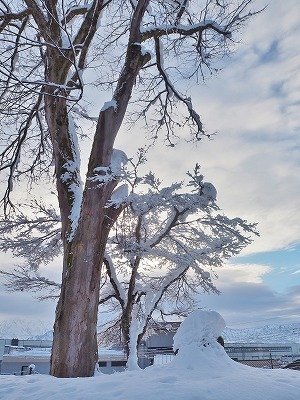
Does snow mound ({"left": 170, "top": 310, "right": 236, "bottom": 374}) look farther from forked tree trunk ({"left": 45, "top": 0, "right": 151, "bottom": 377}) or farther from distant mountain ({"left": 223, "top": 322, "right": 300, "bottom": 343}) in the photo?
distant mountain ({"left": 223, "top": 322, "right": 300, "bottom": 343})

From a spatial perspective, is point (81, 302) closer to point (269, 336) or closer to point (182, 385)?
point (182, 385)

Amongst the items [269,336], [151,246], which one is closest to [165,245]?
[151,246]

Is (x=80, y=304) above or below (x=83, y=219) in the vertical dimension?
below

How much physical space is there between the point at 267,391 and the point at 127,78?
20.2 ft

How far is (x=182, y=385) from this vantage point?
333cm

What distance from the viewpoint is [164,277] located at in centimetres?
949

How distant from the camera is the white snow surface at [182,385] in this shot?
2998 mm

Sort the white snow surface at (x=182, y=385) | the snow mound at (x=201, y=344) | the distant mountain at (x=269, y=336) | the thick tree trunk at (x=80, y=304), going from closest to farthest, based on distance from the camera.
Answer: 1. the white snow surface at (x=182, y=385)
2. the snow mound at (x=201, y=344)
3. the thick tree trunk at (x=80, y=304)
4. the distant mountain at (x=269, y=336)

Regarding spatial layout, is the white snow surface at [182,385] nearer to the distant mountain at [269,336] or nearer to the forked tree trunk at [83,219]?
the forked tree trunk at [83,219]

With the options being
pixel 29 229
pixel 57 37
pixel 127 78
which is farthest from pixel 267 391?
pixel 29 229

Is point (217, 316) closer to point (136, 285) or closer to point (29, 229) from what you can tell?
point (136, 285)

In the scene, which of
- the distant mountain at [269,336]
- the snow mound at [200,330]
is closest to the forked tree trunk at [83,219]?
the snow mound at [200,330]

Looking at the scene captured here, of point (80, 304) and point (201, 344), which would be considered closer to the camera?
point (201, 344)

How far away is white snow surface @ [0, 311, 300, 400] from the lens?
300 cm
